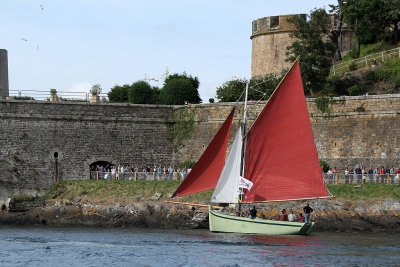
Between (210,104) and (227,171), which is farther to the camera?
(210,104)

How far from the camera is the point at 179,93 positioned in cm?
5903

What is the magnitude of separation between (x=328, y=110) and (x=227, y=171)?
1373cm

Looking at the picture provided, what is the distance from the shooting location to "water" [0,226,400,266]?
31.5 m

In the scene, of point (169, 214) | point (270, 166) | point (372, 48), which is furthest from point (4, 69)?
point (270, 166)

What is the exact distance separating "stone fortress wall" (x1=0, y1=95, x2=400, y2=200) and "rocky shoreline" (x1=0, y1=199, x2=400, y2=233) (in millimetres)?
3481

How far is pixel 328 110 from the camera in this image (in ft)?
167

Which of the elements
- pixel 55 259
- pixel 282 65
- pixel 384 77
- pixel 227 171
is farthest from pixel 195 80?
pixel 55 259

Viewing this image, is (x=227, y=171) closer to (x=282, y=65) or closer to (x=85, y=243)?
(x=85, y=243)

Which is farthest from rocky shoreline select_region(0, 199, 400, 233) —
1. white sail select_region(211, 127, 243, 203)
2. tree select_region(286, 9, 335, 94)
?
tree select_region(286, 9, 335, 94)

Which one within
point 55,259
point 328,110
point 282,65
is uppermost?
point 282,65

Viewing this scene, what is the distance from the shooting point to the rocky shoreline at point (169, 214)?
4212 centimetres

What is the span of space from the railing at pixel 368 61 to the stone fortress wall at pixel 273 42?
5471 mm

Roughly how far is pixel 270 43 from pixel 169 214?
1056 inches

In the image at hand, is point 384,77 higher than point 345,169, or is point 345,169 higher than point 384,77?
point 384,77
